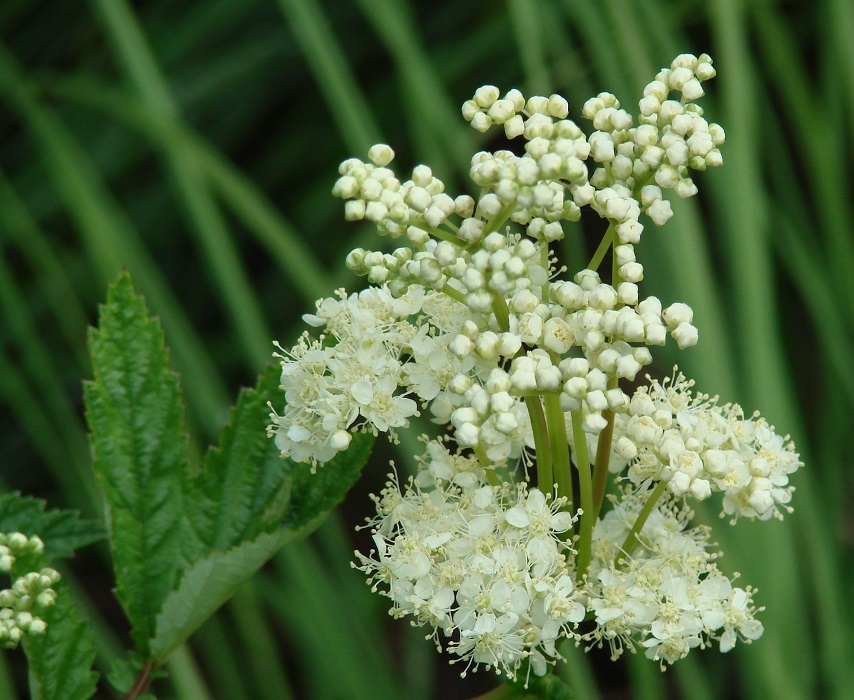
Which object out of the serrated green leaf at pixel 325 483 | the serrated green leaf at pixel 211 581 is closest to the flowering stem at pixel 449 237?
the serrated green leaf at pixel 325 483

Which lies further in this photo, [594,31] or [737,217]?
[594,31]

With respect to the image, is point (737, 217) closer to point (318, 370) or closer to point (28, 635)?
point (318, 370)

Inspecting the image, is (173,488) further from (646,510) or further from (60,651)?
(646,510)

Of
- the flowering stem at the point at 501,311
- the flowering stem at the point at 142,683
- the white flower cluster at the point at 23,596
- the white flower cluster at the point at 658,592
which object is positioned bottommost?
the white flower cluster at the point at 658,592

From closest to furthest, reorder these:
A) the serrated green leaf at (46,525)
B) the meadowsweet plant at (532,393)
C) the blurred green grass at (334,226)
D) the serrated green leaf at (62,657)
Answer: the meadowsweet plant at (532,393) → the serrated green leaf at (62,657) → the serrated green leaf at (46,525) → the blurred green grass at (334,226)

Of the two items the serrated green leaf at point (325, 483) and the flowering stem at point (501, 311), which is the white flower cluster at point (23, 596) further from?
the flowering stem at point (501, 311)

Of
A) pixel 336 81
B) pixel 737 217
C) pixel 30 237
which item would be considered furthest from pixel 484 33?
pixel 30 237
